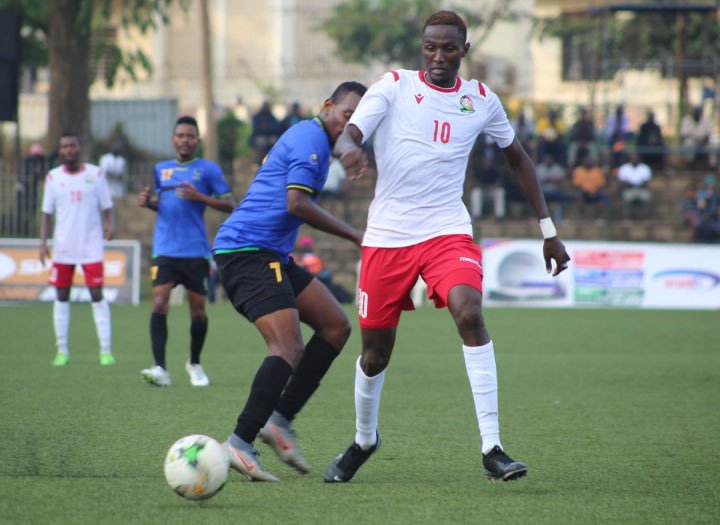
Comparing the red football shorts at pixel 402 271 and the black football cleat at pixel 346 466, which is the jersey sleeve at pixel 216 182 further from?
the black football cleat at pixel 346 466

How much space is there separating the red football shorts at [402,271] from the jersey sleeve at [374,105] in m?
0.64

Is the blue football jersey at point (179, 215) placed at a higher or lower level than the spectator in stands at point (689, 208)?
higher

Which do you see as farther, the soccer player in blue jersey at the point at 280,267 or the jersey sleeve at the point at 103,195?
the jersey sleeve at the point at 103,195

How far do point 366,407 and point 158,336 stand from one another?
477 cm

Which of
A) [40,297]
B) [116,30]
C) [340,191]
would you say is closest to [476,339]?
[40,297]

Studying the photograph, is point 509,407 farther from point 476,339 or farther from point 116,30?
point 116,30

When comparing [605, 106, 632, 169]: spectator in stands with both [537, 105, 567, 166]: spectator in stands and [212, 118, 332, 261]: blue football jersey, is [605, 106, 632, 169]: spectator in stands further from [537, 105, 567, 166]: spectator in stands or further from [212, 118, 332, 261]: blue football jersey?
[212, 118, 332, 261]: blue football jersey

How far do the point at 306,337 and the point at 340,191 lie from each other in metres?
9.49

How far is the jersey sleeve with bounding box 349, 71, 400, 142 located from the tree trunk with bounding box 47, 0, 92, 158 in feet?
61.9

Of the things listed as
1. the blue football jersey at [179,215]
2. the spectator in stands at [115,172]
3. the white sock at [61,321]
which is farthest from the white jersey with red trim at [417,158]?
the spectator in stands at [115,172]

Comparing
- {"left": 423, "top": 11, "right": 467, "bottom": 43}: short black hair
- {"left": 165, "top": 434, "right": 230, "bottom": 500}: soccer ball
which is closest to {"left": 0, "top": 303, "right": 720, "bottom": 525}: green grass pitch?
{"left": 165, "top": 434, "right": 230, "bottom": 500}: soccer ball

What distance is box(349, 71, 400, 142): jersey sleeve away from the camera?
621cm

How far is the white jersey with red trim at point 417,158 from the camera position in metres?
6.39

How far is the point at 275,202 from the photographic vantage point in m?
6.66
